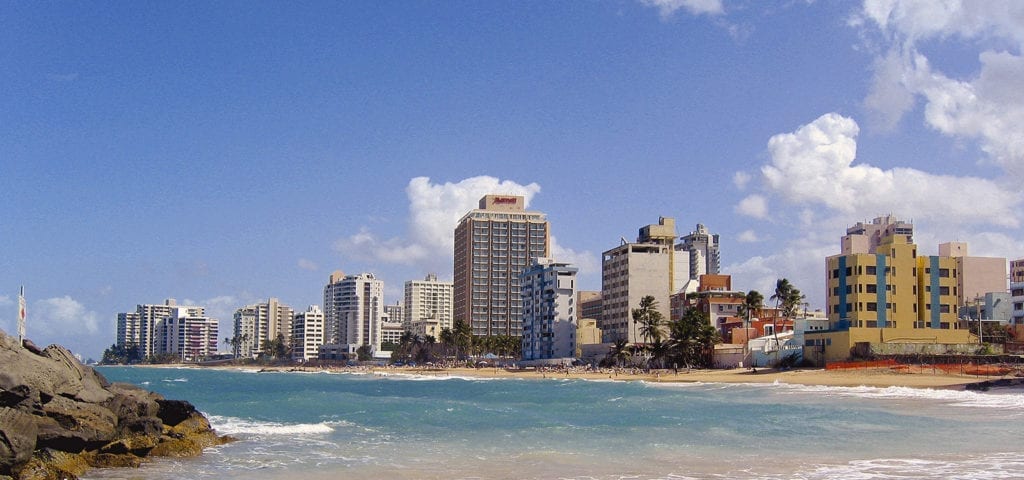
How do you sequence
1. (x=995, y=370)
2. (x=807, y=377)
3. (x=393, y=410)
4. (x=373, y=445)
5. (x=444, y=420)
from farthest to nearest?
(x=807, y=377)
(x=995, y=370)
(x=393, y=410)
(x=444, y=420)
(x=373, y=445)

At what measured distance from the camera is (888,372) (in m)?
79.9

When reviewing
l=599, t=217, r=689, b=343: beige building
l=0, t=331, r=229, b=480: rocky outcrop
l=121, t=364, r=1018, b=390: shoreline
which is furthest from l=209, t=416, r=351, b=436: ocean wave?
l=599, t=217, r=689, b=343: beige building

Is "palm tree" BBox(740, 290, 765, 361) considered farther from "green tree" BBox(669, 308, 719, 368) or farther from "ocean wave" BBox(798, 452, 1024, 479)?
"ocean wave" BBox(798, 452, 1024, 479)

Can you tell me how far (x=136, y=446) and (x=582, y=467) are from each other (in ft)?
48.7

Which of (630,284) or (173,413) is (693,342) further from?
(173,413)

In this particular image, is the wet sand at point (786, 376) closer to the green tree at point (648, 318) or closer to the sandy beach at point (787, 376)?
the sandy beach at point (787, 376)

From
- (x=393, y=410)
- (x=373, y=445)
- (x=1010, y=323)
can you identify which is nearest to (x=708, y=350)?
(x=1010, y=323)

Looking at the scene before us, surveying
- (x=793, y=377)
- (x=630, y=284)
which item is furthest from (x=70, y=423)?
(x=630, y=284)

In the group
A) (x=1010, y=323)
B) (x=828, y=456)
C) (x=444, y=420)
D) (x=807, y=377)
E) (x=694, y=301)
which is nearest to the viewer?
(x=828, y=456)

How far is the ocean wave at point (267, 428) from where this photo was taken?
1609 inches

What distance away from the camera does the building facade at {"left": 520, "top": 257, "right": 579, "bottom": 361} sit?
151 m

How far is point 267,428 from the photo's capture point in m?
43.1

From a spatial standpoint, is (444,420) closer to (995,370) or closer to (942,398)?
(942,398)

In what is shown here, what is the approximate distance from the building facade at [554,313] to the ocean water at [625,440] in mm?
88022
